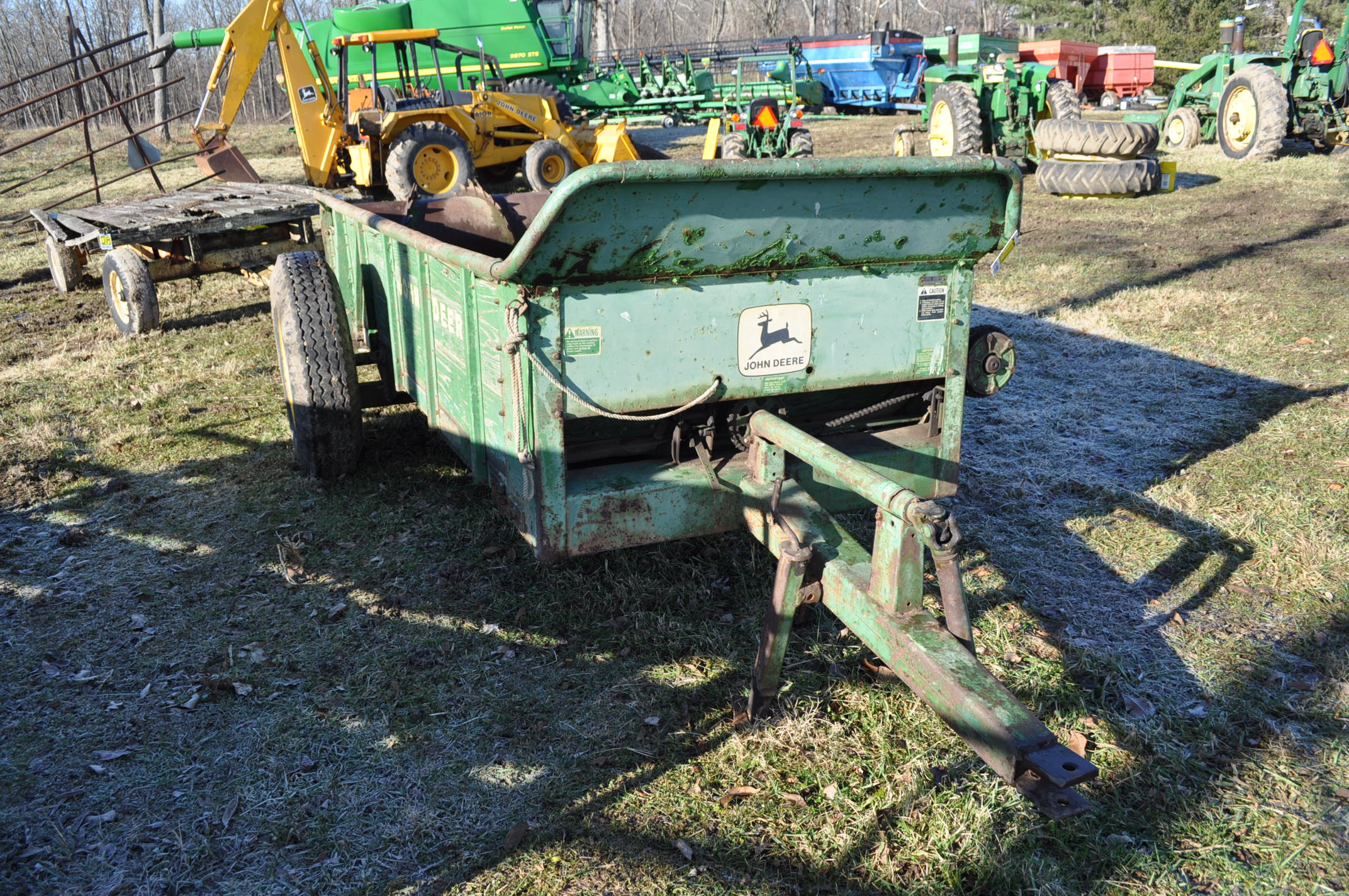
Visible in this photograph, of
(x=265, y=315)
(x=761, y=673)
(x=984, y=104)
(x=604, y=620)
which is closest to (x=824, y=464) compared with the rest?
(x=761, y=673)

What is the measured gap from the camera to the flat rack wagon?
7809 millimetres

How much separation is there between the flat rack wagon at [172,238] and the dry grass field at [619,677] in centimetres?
211

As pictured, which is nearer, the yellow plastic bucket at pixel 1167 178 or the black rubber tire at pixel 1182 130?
the yellow plastic bucket at pixel 1167 178

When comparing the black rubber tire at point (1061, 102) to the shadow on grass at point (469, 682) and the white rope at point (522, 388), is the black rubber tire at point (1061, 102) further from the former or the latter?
the white rope at point (522, 388)

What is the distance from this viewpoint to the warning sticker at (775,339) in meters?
3.27

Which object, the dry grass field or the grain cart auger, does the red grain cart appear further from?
the grain cart auger

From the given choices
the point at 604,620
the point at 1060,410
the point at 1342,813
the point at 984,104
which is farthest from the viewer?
the point at 984,104

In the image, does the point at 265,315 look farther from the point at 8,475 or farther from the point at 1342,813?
the point at 1342,813

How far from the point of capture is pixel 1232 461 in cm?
505

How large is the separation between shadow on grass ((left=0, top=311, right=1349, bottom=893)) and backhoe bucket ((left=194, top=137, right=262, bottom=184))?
312 inches

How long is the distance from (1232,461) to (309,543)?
4663 mm

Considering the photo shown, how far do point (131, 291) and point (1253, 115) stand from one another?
1592cm

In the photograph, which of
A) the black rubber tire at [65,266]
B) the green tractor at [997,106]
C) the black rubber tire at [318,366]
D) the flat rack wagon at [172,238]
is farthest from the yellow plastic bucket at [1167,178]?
the black rubber tire at [65,266]

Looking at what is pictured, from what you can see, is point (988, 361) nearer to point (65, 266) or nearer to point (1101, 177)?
point (65, 266)
